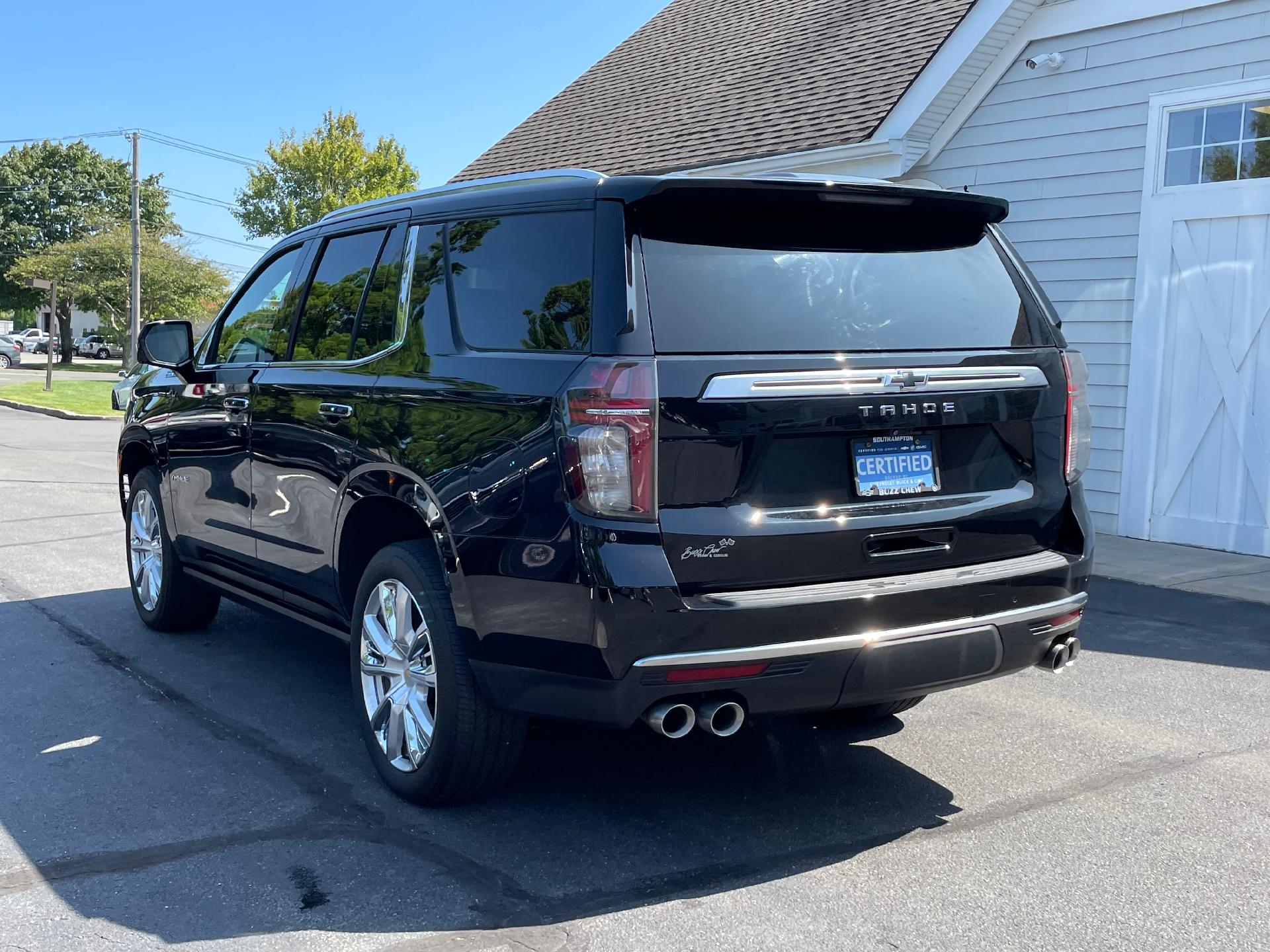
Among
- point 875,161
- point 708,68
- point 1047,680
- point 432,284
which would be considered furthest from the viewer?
point 708,68

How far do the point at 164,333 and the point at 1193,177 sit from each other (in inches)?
298

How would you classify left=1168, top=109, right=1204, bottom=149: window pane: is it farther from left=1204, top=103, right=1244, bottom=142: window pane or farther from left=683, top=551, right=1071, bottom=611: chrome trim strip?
left=683, top=551, right=1071, bottom=611: chrome trim strip

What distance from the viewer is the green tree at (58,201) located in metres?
62.3

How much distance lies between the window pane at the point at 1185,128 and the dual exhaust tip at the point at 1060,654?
22.6 ft

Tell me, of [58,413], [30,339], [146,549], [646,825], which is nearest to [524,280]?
[646,825]

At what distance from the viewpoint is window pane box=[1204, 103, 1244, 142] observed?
30.3ft

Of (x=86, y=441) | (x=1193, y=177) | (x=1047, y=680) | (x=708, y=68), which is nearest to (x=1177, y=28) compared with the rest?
(x=1193, y=177)

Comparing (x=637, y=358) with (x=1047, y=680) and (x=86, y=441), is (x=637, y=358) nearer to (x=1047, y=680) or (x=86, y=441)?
A: (x=1047, y=680)

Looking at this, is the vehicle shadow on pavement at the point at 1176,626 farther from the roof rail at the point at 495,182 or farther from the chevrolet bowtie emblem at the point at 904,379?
the roof rail at the point at 495,182

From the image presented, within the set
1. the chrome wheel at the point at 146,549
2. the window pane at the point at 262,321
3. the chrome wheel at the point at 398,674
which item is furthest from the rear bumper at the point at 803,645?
the chrome wheel at the point at 146,549

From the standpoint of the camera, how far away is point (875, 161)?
11.8 meters

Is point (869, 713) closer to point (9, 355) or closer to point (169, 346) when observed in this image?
point (169, 346)

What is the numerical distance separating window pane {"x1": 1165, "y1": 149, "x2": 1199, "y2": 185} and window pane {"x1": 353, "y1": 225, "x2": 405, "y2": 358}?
7.25 metres

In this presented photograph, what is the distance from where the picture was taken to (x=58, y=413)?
25.0 m
